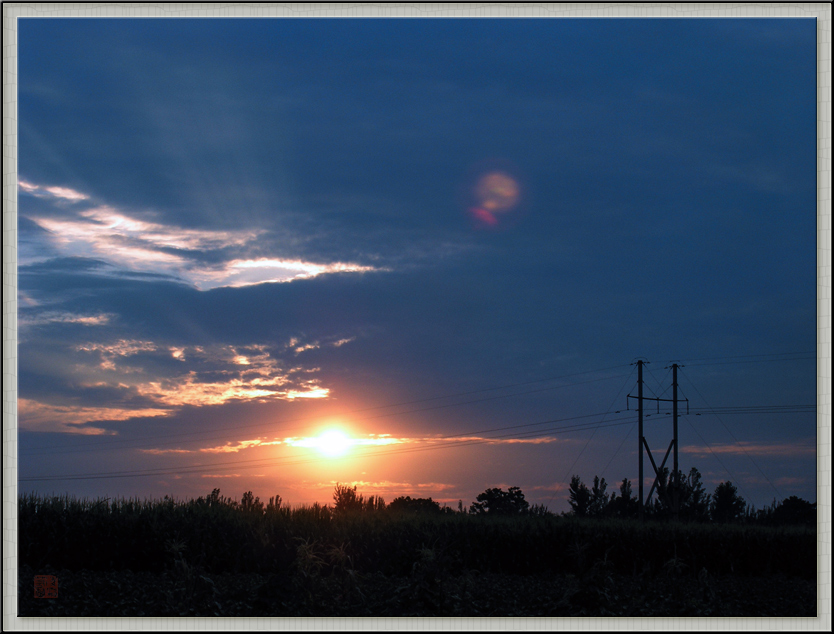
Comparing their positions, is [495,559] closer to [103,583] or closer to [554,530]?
[554,530]

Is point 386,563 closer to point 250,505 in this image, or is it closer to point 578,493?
point 250,505

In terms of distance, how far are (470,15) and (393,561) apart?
12466 mm

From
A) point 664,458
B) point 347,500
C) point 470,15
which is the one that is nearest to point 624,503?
point 664,458

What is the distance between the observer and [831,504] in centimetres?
894

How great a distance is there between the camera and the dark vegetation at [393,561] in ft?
35.8

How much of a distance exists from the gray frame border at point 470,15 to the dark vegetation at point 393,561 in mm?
1211

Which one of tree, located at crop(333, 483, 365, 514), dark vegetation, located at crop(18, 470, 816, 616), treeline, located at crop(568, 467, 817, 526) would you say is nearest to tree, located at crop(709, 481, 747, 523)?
treeline, located at crop(568, 467, 817, 526)

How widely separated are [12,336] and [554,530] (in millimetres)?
14774

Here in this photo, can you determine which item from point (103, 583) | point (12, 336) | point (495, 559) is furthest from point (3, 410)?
point (495, 559)

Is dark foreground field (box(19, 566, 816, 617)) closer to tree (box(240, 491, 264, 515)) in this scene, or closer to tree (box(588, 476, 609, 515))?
tree (box(240, 491, 264, 515))

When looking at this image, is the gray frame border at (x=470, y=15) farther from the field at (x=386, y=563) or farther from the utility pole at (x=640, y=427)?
the utility pole at (x=640, y=427)
